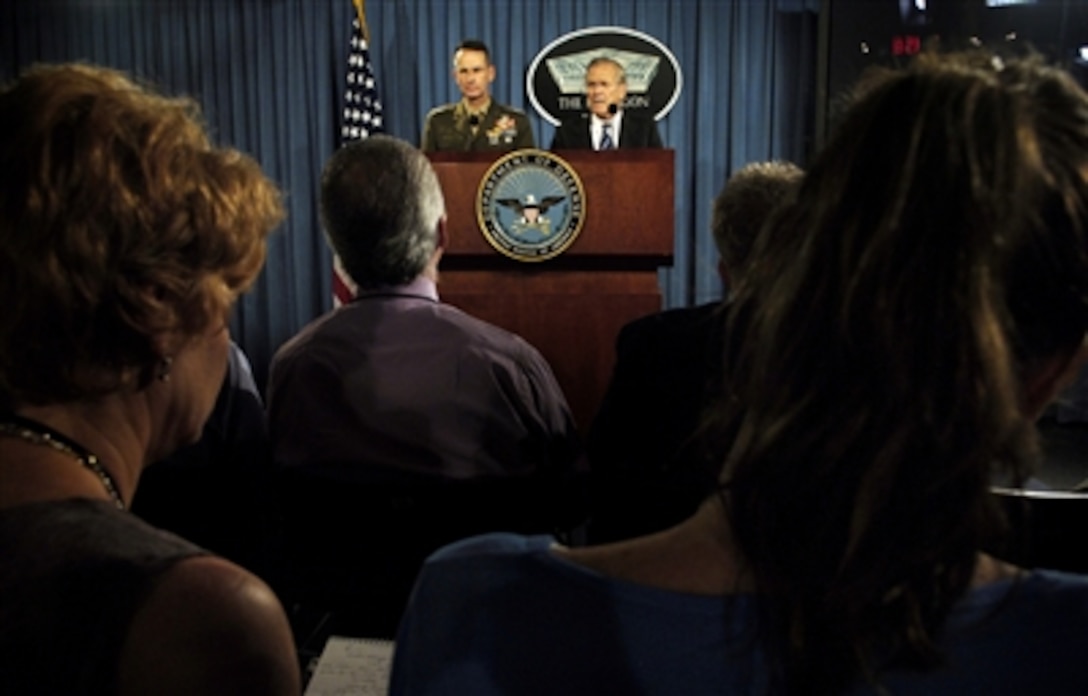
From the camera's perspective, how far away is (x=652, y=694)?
0.52 meters

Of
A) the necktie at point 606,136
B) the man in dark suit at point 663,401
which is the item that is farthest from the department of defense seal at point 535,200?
the necktie at point 606,136

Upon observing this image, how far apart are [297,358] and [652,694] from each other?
1252 mm

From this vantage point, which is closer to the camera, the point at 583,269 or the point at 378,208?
the point at 378,208

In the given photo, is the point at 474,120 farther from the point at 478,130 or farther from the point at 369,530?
the point at 369,530

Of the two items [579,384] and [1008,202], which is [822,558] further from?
[579,384]

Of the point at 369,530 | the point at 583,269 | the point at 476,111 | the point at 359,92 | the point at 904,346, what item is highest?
the point at 359,92

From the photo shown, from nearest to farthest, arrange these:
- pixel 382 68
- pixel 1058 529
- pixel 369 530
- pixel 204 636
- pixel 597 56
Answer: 1. pixel 204 636
2. pixel 1058 529
3. pixel 369 530
4. pixel 597 56
5. pixel 382 68

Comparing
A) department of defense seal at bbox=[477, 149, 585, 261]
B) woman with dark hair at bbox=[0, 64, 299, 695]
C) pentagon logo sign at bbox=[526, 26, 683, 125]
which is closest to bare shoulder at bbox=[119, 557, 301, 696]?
woman with dark hair at bbox=[0, 64, 299, 695]

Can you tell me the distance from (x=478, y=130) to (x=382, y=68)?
1661 millimetres

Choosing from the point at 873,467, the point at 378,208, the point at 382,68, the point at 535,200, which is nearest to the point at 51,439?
the point at 873,467

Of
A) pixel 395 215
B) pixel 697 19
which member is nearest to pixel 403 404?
pixel 395 215

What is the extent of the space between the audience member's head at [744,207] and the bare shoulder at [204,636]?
4.07 ft

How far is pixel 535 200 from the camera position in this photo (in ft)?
8.14

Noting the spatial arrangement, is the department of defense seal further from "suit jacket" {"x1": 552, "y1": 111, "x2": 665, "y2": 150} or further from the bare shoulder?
the bare shoulder
